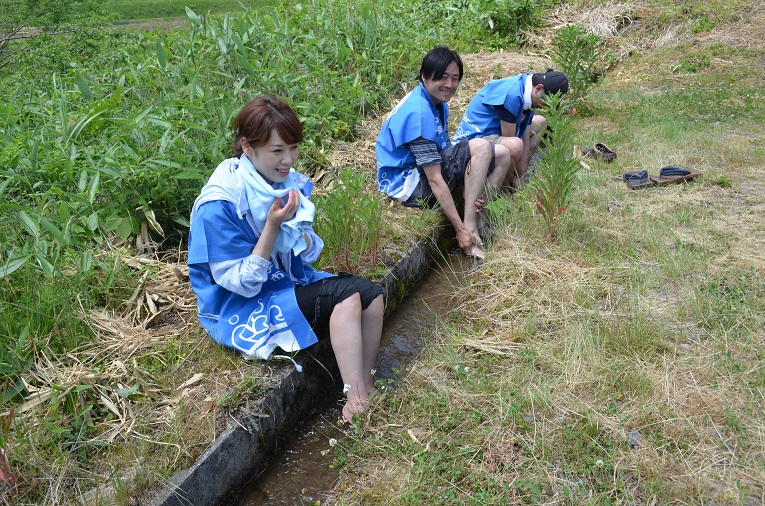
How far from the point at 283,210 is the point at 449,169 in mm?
2139

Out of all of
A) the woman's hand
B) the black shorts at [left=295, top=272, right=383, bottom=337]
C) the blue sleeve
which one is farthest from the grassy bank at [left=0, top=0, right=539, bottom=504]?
the woman's hand

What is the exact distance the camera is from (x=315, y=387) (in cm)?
312

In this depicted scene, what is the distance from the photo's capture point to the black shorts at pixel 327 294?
2920 mm

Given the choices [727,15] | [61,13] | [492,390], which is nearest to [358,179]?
[492,390]

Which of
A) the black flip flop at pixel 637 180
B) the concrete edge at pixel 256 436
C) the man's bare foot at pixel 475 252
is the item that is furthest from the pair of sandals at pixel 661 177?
the concrete edge at pixel 256 436

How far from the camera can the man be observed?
4281 mm

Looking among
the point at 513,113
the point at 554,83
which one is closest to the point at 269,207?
the point at 513,113

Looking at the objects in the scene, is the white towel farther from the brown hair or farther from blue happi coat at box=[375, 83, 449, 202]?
blue happi coat at box=[375, 83, 449, 202]

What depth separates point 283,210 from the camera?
264 centimetres

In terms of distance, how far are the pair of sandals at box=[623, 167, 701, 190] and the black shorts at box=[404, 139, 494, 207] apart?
112cm

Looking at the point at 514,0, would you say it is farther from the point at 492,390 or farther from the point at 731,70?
the point at 492,390

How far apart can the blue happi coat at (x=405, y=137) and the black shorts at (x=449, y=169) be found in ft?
0.14

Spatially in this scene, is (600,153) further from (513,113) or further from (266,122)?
(266,122)

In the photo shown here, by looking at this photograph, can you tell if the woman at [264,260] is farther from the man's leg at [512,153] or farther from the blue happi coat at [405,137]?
the man's leg at [512,153]
